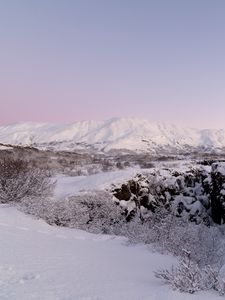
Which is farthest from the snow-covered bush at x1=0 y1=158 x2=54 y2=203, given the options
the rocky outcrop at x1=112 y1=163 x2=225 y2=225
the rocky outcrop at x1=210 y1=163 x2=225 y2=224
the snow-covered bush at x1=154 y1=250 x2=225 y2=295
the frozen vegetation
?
the snow-covered bush at x1=154 y1=250 x2=225 y2=295

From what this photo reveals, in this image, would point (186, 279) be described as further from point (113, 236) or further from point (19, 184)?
point (19, 184)

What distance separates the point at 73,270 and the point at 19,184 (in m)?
11.3

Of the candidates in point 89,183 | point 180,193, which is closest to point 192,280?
point 89,183

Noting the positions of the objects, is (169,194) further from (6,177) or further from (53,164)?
(53,164)

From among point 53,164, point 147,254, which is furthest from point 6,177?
point 53,164

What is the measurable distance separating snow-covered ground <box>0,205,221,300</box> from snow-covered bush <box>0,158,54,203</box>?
5.59m

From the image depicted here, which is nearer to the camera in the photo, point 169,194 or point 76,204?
point 76,204

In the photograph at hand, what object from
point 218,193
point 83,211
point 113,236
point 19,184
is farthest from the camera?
point 218,193

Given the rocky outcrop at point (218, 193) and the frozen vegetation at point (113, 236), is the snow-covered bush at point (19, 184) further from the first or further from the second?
the rocky outcrop at point (218, 193)

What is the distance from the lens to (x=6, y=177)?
60.3 feet

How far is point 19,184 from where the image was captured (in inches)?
701

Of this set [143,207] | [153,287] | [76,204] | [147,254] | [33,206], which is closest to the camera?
[153,287]

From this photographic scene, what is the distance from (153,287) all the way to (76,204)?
48.5 ft

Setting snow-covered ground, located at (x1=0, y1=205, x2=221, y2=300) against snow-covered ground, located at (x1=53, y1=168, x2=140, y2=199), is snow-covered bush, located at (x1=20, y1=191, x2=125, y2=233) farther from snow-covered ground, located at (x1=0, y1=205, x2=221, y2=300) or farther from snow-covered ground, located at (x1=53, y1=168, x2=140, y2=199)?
snow-covered ground, located at (x1=0, y1=205, x2=221, y2=300)
